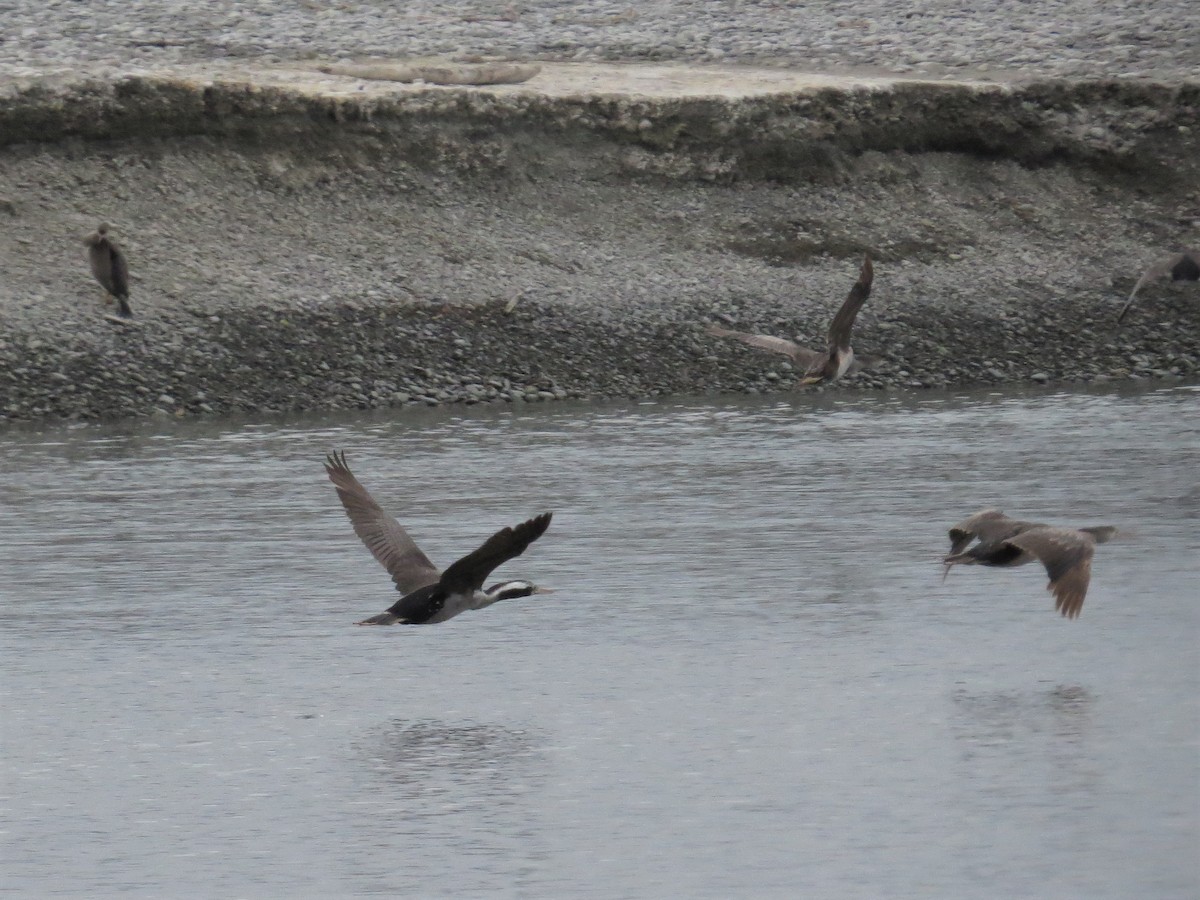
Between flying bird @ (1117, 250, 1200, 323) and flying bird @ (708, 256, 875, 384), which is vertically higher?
flying bird @ (708, 256, 875, 384)

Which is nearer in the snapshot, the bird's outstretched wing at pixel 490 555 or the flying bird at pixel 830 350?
the bird's outstretched wing at pixel 490 555

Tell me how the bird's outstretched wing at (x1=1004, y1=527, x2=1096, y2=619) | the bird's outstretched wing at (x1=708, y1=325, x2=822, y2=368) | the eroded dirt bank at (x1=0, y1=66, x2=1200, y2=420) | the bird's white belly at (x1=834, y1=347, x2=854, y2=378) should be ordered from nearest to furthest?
the bird's outstretched wing at (x1=1004, y1=527, x2=1096, y2=619) → the bird's white belly at (x1=834, y1=347, x2=854, y2=378) → the bird's outstretched wing at (x1=708, y1=325, x2=822, y2=368) → the eroded dirt bank at (x1=0, y1=66, x2=1200, y2=420)

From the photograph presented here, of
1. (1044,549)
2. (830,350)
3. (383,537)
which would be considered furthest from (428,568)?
(830,350)

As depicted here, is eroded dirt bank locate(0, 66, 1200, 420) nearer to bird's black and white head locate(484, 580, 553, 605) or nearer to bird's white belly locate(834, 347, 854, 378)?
bird's white belly locate(834, 347, 854, 378)

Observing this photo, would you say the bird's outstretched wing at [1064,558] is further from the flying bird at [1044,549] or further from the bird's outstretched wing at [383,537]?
the bird's outstretched wing at [383,537]

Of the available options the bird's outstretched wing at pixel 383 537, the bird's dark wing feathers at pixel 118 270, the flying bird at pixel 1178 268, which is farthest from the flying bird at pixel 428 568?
the flying bird at pixel 1178 268

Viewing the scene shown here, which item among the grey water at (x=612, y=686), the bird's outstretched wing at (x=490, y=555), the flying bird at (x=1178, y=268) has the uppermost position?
the bird's outstretched wing at (x=490, y=555)

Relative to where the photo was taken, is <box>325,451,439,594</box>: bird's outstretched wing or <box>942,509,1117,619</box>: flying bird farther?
<box>325,451,439,594</box>: bird's outstretched wing

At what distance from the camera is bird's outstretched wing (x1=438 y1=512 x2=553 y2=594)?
8258 mm

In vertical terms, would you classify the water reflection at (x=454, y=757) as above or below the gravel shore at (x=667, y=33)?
below

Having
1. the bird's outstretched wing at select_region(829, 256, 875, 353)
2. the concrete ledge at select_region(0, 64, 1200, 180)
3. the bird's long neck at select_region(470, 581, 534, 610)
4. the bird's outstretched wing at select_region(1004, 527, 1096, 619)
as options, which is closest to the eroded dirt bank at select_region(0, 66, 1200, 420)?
the concrete ledge at select_region(0, 64, 1200, 180)

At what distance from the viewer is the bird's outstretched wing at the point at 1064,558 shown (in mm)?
9406

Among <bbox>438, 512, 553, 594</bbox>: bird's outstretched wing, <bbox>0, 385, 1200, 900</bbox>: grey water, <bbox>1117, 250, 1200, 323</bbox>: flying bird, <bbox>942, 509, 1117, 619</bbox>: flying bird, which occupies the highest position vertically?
<bbox>438, 512, 553, 594</bbox>: bird's outstretched wing

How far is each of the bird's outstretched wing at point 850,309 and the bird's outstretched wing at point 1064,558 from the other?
11.6 ft
